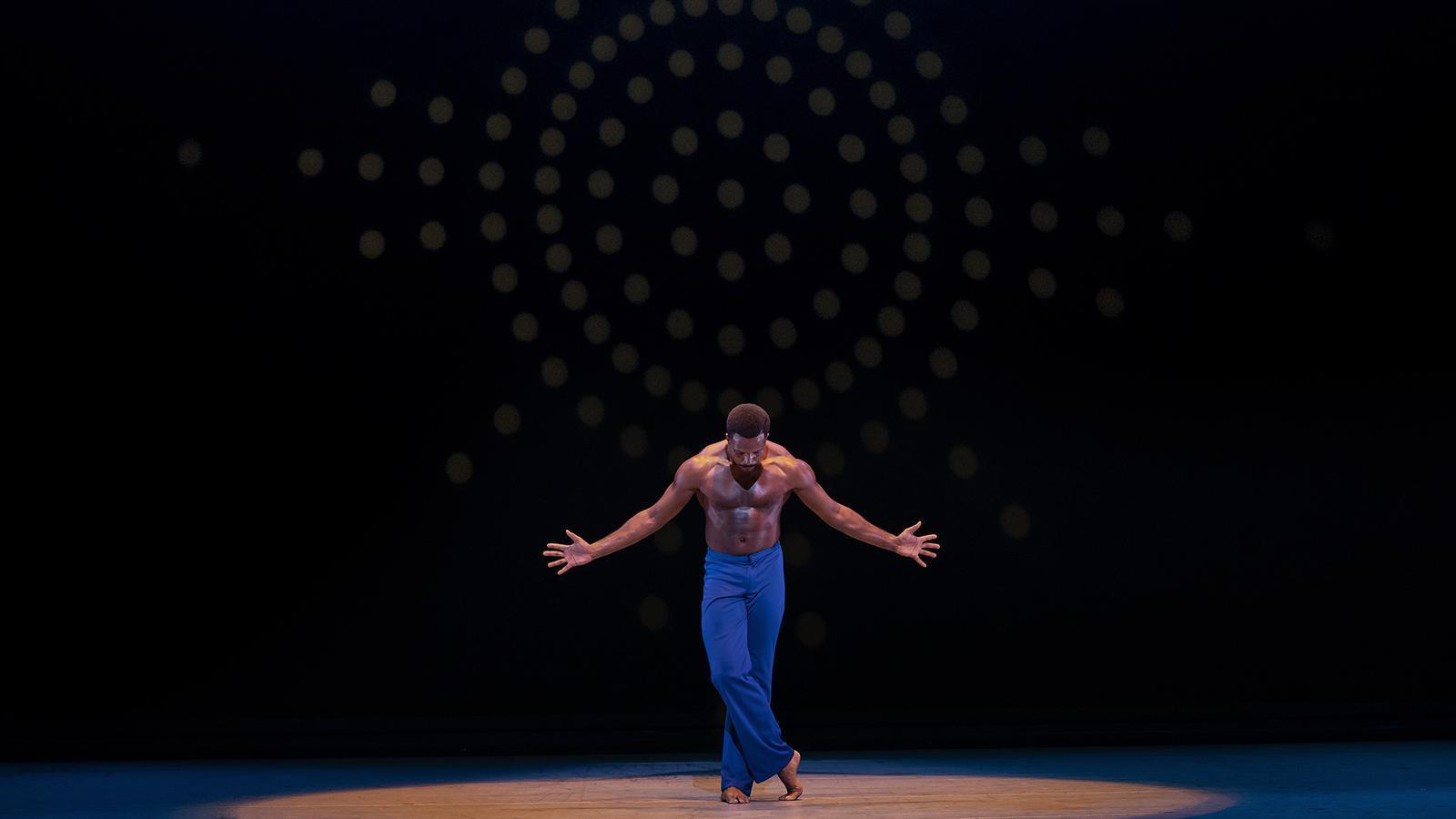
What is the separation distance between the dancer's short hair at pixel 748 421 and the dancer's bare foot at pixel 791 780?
102 cm

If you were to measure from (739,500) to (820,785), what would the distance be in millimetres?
1066

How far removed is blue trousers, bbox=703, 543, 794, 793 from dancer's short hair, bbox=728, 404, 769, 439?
0.43m

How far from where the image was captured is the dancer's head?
452 centimetres

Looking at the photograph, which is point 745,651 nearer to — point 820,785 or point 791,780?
point 791,780

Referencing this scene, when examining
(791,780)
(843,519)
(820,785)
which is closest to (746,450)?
(843,519)

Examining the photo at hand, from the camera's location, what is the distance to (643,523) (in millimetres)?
4824

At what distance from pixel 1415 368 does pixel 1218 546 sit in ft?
3.81

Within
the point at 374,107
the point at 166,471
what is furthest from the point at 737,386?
the point at 166,471

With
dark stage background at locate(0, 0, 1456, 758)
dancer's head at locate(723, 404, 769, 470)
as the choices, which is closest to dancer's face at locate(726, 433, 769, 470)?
dancer's head at locate(723, 404, 769, 470)

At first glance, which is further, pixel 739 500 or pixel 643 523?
pixel 643 523

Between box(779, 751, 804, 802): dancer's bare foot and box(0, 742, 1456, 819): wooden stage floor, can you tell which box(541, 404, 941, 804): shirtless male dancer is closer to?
box(779, 751, 804, 802): dancer's bare foot

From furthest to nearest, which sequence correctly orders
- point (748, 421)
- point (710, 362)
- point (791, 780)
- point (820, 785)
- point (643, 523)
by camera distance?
point (710, 362) → point (820, 785) → point (643, 523) → point (791, 780) → point (748, 421)

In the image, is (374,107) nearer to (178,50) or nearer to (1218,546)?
(178,50)

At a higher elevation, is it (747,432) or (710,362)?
(710,362)
